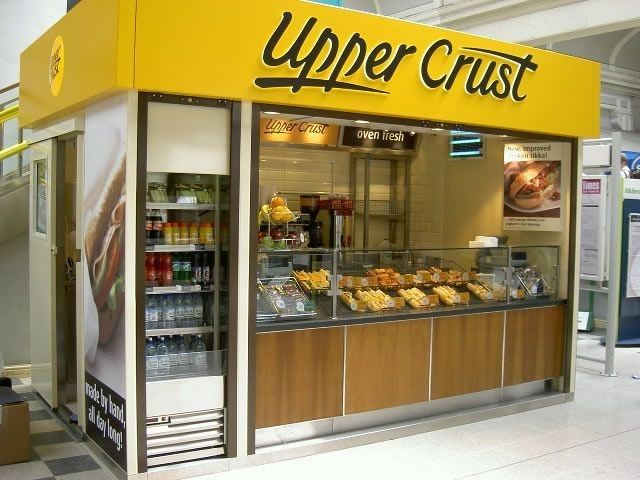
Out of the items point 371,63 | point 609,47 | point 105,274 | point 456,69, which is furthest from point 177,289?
point 609,47

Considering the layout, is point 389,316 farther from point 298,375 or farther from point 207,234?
point 207,234

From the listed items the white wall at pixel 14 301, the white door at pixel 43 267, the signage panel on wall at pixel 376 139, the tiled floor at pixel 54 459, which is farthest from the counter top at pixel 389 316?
the white wall at pixel 14 301

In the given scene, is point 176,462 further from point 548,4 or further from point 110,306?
point 548,4

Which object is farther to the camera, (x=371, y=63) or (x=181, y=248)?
(x=371, y=63)

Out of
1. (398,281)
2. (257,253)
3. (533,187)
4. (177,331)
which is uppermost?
(533,187)

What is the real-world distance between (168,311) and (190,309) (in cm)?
15

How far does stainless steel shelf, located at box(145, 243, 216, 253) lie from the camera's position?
4.61 meters

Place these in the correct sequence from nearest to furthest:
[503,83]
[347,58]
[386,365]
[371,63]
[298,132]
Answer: [347,58] < [371,63] < [386,365] < [503,83] < [298,132]

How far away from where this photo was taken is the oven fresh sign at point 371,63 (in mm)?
4688

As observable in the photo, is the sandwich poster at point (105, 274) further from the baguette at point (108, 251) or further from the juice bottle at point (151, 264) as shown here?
the juice bottle at point (151, 264)

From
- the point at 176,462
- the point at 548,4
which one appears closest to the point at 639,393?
the point at 548,4

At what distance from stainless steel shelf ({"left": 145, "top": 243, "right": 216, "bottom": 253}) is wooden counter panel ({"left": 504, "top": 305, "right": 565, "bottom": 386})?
2.79 m

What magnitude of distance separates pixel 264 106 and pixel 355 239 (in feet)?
15.3

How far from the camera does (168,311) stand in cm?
483
